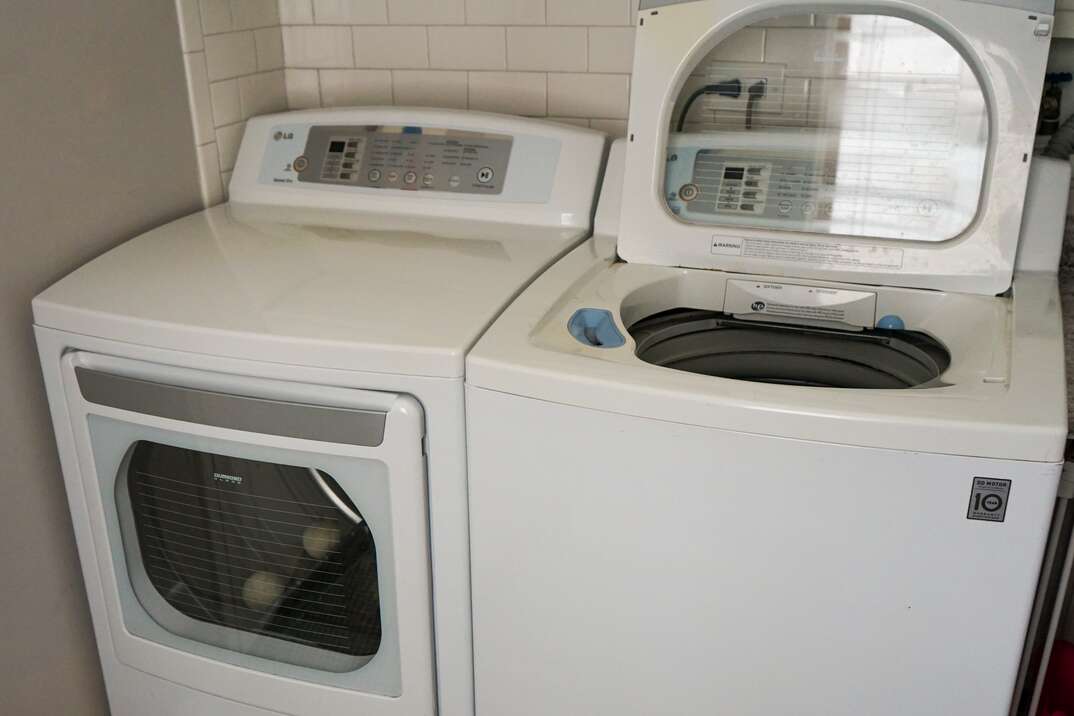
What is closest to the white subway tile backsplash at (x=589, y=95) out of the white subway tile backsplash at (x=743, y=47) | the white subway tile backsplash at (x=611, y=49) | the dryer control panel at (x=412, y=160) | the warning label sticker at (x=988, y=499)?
the white subway tile backsplash at (x=611, y=49)

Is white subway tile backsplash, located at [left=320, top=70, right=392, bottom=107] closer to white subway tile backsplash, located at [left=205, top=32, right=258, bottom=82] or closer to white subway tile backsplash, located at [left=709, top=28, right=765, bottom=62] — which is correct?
white subway tile backsplash, located at [left=205, top=32, right=258, bottom=82]

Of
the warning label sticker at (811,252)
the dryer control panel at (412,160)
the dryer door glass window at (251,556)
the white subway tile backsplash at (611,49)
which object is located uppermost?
the white subway tile backsplash at (611,49)

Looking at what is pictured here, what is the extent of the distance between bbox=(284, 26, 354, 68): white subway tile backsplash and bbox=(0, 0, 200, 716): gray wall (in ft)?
1.25

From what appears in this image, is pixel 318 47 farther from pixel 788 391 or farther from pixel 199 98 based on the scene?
pixel 788 391

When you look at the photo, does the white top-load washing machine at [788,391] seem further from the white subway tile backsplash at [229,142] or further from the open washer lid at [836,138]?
the white subway tile backsplash at [229,142]

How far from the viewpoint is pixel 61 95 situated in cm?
162

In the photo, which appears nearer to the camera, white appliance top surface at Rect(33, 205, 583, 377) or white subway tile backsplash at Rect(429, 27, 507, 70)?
white appliance top surface at Rect(33, 205, 583, 377)

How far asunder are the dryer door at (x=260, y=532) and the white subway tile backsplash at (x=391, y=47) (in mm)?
950

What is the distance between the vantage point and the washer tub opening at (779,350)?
1.53 metres

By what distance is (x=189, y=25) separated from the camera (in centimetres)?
186

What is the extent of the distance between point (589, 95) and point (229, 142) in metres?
0.73

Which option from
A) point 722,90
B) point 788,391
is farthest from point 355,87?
point 788,391

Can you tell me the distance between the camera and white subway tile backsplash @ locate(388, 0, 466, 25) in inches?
81.2

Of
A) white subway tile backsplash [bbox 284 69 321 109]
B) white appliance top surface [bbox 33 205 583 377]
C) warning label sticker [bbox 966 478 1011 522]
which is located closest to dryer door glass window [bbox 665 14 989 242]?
white appliance top surface [bbox 33 205 583 377]
